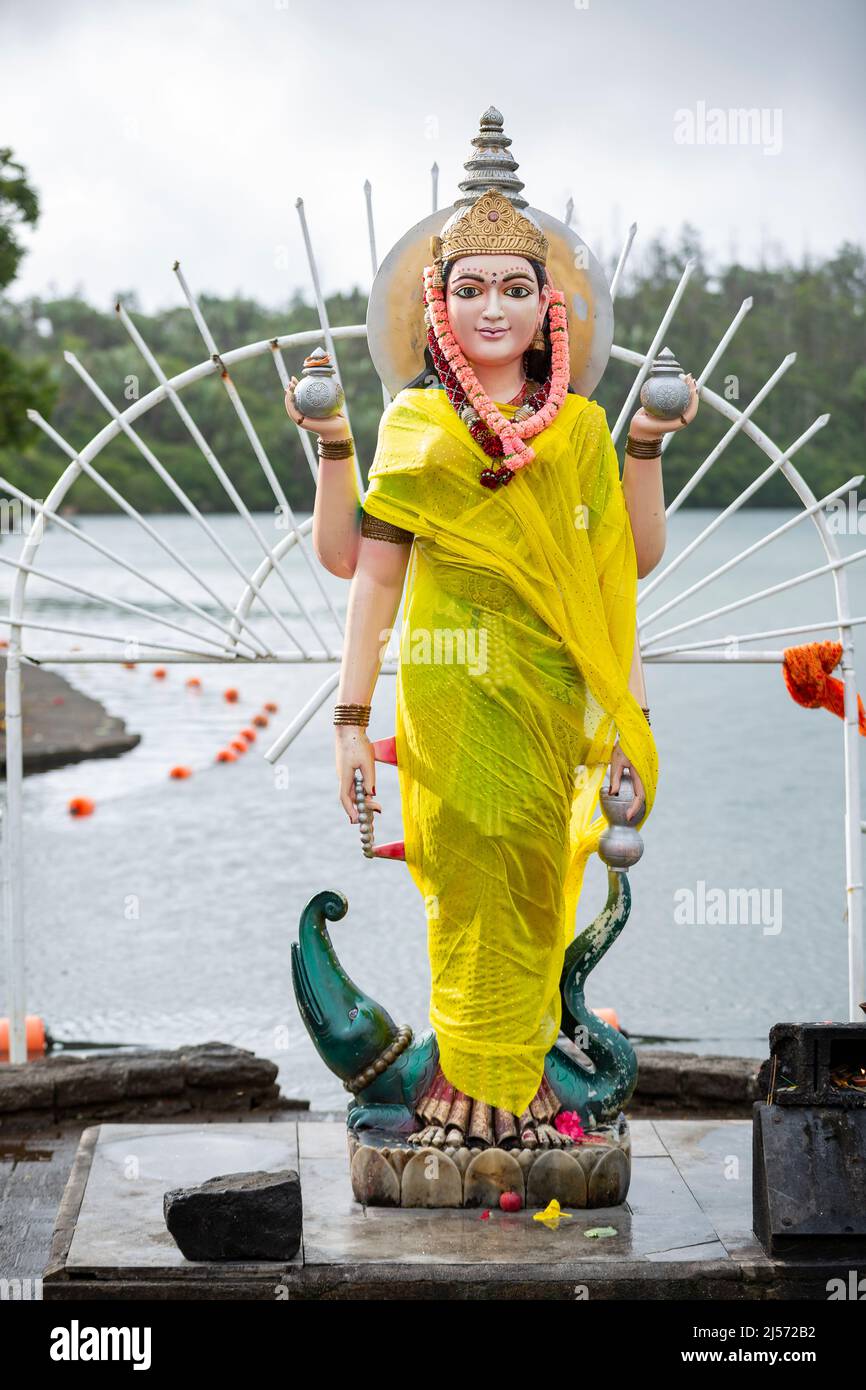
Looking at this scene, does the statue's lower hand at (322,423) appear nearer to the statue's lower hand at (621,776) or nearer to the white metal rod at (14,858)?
the statue's lower hand at (621,776)

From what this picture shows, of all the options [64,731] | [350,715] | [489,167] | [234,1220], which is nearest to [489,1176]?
[234,1220]

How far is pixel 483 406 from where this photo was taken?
149 inches

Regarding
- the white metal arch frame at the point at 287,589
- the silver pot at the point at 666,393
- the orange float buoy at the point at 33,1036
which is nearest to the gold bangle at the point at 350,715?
the white metal arch frame at the point at 287,589

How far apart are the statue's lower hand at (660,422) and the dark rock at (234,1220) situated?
1.79 metres

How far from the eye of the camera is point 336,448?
383cm

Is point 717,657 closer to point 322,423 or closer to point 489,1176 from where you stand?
point 322,423

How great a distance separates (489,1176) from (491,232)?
2.08 m

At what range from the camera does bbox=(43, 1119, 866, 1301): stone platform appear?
344cm

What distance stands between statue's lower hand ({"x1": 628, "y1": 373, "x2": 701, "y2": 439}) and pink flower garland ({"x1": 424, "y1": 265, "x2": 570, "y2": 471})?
0.58 feet

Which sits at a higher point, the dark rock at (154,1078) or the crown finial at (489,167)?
the crown finial at (489,167)

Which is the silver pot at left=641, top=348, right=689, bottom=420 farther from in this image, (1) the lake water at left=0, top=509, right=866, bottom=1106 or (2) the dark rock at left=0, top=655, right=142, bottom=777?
(2) the dark rock at left=0, top=655, right=142, bottom=777

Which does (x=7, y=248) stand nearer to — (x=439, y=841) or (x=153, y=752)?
(x=153, y=752)

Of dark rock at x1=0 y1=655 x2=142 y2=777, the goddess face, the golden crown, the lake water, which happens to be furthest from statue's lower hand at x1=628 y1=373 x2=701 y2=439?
dark rock at x1=0 y1=655 x2=142 y2=777

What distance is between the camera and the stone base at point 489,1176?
3809 millimetres
